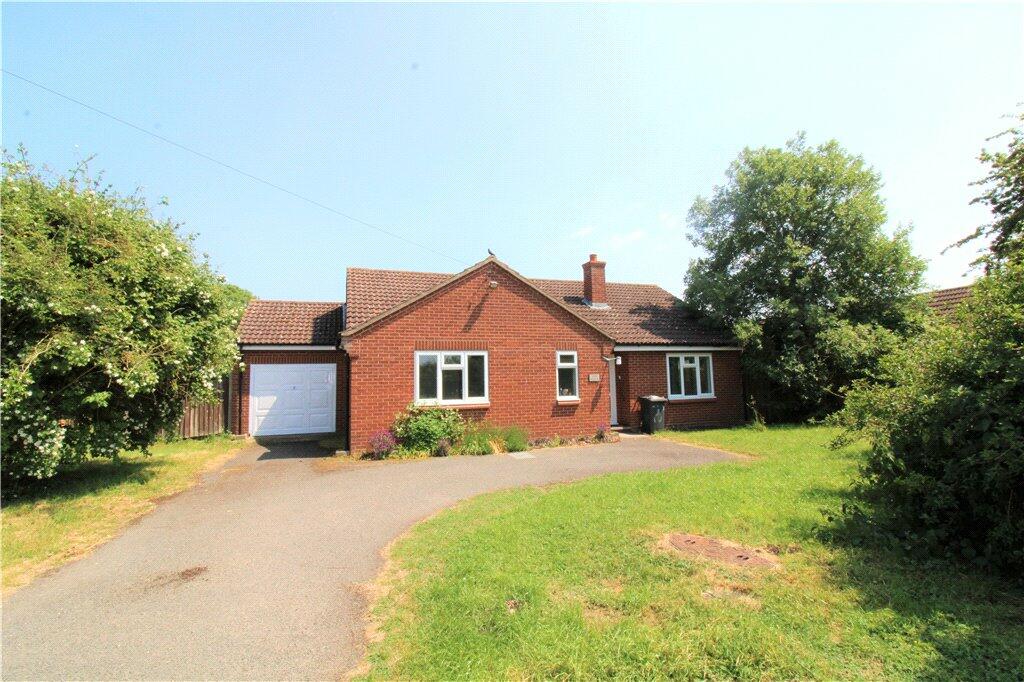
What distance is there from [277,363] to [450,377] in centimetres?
629

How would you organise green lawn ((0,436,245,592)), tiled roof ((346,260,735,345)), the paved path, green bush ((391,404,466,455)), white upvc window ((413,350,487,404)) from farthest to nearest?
1. tiled roof ((346,260,735,345))
2. white upvc window ((413,350,487,404))
3. green bush ((391,404,466,455))
4. green lawn ((0,436,245,592))
5. the paved path

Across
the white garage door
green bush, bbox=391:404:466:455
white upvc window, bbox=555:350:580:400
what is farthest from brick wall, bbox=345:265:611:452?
the white garage door

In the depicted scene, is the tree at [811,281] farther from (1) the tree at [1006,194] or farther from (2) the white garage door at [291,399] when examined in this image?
(2) the white garage door at [291,399]

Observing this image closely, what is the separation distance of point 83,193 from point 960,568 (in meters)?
12.4

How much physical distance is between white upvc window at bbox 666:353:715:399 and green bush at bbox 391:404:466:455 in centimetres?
855

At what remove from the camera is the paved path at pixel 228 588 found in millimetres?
3432

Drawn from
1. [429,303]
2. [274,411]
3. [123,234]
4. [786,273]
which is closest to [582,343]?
[429,303]

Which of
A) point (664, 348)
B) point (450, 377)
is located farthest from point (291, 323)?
point (664, 348)

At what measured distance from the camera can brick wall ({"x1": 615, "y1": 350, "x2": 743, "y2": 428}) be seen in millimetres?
16766

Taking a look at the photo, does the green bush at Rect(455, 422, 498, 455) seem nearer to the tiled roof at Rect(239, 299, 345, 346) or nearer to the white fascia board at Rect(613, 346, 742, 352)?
the white fascia board at Rect(613, 346, 742, 352)

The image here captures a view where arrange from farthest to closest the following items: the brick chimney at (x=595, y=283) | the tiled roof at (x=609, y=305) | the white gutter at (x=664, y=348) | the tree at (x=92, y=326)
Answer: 1. the brick chimney at (x=595, y=283)
2. the white gutter at (x=664, y=348)
3. the tiled roof at (x=609, y=305)
4. the tree at (x=92, y=326)

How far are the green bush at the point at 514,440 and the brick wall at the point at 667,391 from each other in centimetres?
503

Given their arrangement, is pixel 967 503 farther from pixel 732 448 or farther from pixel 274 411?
pixel 274 411

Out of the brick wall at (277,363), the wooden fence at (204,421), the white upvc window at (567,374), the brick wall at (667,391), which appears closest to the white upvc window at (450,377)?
the white upvc window at (567,374)
